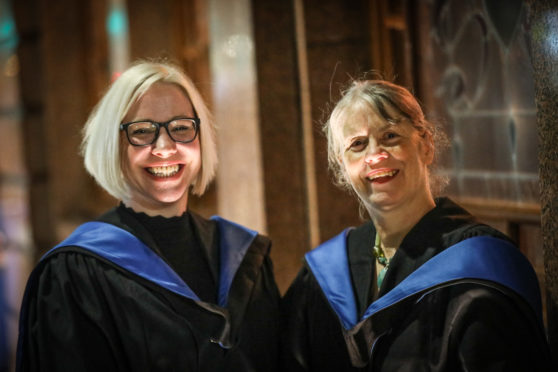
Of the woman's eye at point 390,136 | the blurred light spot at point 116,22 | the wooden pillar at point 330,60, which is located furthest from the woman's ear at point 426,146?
the blurred light spot at point 116,22

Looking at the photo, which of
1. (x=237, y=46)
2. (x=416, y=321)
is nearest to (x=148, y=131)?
(x=416, y=321)

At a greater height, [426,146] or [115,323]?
[426,146]

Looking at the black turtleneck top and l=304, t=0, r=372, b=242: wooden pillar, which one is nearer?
the black turtleneck top

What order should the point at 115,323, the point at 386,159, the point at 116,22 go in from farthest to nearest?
the point at 116,22 → the point at 115,323 → the point at 386,159

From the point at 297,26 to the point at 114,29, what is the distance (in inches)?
156

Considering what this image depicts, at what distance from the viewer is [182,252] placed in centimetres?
281

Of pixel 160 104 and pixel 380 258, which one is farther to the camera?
pixel 160 104

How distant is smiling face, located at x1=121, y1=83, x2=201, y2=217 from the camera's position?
2.70 metres

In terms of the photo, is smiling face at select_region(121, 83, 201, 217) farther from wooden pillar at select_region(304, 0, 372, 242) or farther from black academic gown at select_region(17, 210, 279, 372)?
wooden pillar at select_region(304, 0, 372, 242)

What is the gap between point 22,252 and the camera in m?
8.84

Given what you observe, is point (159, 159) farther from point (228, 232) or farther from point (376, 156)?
point (376, 156)

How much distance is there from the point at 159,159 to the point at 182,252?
386 mm

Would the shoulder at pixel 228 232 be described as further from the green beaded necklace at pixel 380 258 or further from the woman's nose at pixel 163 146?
the green beaded necklace at pixel 380 258

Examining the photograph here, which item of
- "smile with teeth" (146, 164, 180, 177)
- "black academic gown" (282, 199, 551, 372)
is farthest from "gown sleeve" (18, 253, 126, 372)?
"black academic gown" (282, 199, 551, 372)
